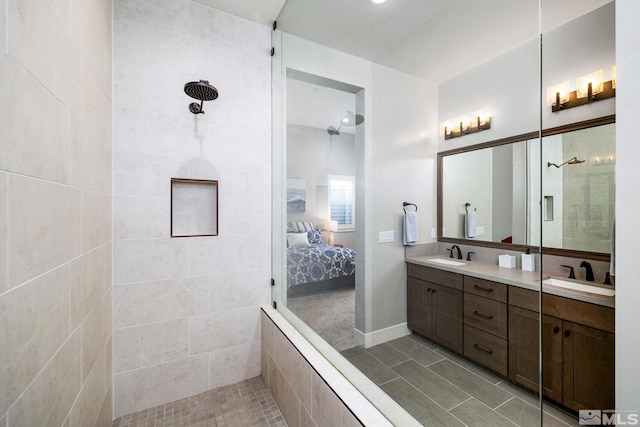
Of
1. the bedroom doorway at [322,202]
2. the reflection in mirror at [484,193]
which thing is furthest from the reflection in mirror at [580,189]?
the bedroom doorway at [322,202]

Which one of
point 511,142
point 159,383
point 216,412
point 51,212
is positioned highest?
point 511,142

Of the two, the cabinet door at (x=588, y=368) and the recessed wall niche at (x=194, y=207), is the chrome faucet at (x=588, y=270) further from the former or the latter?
the recessed wall niche at (x=194, y=207)

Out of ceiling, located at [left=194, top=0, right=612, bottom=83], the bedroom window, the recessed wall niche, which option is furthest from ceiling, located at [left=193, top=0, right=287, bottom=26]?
the bedroom window

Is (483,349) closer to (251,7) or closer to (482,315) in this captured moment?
(482,315)

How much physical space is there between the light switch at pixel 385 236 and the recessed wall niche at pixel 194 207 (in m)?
1.20

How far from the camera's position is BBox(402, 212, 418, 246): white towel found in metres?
1.31

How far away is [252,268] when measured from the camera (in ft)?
6.72

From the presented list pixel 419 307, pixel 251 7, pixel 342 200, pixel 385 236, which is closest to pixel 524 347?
pixel 419 307

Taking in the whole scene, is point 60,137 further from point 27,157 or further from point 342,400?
point 342,400

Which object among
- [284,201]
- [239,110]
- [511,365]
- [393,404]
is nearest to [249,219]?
[284,201]

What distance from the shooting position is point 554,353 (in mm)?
1551

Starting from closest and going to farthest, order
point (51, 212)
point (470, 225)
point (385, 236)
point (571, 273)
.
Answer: point (51, 212) < point (470, 225) < point (385, 236) < point (571, 273)

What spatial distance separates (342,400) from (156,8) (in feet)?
8.36

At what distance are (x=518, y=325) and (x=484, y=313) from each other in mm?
129
